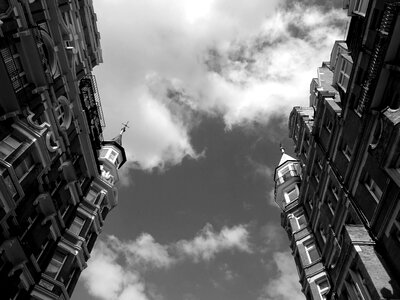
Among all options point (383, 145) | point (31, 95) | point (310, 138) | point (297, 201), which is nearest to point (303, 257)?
point (297, 201)

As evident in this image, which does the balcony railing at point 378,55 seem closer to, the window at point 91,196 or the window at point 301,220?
the window at point 301,220

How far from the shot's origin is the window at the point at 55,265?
2220 centimetres

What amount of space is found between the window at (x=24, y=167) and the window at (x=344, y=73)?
21126mm

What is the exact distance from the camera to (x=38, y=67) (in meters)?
19.8

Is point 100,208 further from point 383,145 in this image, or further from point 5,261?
point 383,145

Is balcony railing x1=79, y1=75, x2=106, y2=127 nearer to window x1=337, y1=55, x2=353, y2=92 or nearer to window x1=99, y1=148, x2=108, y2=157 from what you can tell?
window x1=99, y1=148, x2=108, y2=157

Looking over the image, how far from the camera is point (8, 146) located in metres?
16.8

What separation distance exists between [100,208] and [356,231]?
20.6 m

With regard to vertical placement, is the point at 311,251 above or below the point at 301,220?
below

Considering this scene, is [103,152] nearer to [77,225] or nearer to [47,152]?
[77,225]

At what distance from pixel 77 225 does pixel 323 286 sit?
18.4 m

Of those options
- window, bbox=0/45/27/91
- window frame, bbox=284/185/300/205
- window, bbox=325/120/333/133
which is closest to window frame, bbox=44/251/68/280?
window, bbox=0/45/27/91

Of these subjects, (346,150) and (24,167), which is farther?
(346,150)

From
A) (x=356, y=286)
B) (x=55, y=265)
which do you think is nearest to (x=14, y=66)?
(x=55, y=265)
